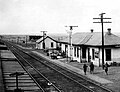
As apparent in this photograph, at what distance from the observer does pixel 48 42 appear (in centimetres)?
7025

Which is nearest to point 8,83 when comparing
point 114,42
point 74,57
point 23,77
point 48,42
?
point 23,77

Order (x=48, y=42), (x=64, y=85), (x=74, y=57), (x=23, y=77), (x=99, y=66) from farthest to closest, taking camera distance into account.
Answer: (x=48, y=42) < (x=74, y=57) < (x=99, y=66) < (x=23, y=77) < (x=64, y=85)

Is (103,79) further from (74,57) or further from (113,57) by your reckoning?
(74,57)

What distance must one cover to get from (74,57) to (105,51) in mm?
9521

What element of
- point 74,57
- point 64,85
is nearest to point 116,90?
point 64,85

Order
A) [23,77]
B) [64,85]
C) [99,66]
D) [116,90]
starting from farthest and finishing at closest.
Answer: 1. [99,66]
2. [23,77]
3. [64,85]
4. [116,90]

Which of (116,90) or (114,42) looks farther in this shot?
(114,42)

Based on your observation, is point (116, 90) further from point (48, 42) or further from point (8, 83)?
point (48, 42)

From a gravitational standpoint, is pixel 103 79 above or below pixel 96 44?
below

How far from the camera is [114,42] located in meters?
34.8

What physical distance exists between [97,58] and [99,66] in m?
1.57

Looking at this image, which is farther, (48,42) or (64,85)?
(48,42)

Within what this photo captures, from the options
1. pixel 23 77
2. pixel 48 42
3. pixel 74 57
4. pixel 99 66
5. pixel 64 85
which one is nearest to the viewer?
pixel 64 85

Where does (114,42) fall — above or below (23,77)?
above
